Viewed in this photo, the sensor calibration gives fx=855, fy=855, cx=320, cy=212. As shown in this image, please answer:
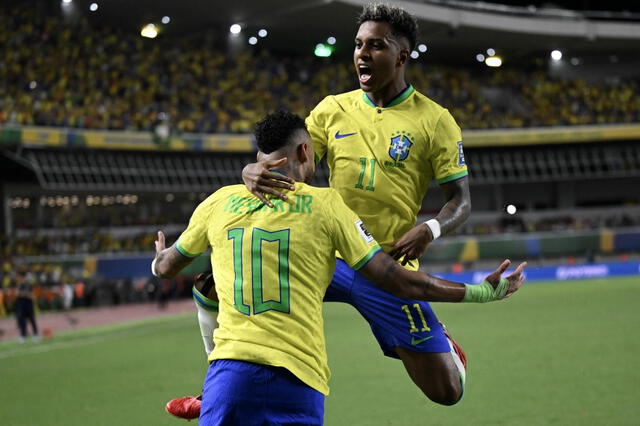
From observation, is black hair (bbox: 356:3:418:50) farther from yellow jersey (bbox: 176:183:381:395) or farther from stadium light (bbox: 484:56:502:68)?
stadium light (bbox: 484:56:502:68)

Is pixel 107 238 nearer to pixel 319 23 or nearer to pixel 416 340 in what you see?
pixel 319 23

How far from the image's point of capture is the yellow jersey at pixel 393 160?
5664 millimetres

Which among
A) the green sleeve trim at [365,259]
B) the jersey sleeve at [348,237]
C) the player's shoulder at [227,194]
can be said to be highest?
the player's shoulder at [227,194]

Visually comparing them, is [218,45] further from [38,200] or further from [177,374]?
[177,374]

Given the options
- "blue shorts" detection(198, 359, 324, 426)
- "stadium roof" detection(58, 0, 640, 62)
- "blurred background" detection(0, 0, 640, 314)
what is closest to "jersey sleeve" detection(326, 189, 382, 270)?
"blue shorts" detection(198, 359, 324, 426)

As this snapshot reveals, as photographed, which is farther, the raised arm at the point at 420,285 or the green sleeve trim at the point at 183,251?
the green sleeve trim at the point at 183,251

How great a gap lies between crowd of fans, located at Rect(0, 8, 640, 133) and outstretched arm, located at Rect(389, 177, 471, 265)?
94.5ft

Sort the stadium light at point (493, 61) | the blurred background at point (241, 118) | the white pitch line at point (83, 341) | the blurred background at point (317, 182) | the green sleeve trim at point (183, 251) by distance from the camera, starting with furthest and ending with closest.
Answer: the stadium light at point (493, 61) → the blurred background at point (241, 118) → the white pitch line at point (83, 341) → the blurred background at point (317, 182) → the green sleeve trim at point (183, 251)

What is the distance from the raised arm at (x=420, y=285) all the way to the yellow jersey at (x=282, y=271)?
0.08 meters

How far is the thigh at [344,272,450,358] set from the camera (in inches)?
219

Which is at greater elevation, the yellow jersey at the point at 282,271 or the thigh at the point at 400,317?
the yellow jersey at the point at 282,271

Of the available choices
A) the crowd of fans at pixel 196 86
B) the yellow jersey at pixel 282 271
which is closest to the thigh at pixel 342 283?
the yellow jersey at pixel 282 271

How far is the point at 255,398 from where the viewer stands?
3824mm

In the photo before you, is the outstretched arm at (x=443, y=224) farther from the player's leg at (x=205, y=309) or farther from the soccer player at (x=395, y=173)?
the player's leg at (x=205, y=309)
